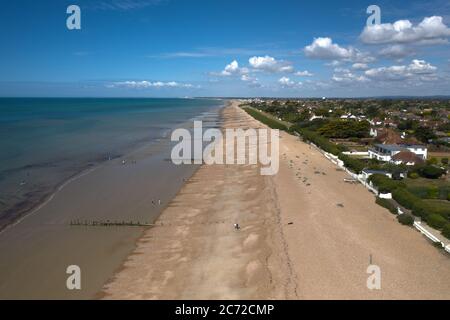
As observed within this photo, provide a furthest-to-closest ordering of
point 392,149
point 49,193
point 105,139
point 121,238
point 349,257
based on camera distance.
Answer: point 105,139
point 392,149
point 49,193
point 121,238
point 349,257

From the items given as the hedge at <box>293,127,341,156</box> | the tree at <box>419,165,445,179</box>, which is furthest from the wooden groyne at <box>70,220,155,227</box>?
the hedge at <box>293,127,341,156</box>

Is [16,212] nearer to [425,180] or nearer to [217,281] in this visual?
[217,281]

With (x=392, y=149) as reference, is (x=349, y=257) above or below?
below

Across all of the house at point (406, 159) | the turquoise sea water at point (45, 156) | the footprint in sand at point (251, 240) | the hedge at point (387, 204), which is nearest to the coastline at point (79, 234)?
the turquoise sea water at point (45, 156)

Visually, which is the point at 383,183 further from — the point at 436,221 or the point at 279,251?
the point at 279,251

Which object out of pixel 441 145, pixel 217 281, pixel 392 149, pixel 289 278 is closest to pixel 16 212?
pixel 217 281
